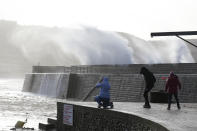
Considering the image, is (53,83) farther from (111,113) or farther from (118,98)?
(111,113)

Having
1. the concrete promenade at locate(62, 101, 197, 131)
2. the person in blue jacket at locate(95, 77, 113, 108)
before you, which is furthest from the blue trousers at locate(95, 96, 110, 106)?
the concrete promenade at locate(62, 101, 197, 131)

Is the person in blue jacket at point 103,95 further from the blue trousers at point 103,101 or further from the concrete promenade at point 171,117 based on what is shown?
the concrete promenade at point 171,117

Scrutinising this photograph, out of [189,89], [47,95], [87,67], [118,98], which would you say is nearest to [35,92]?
[47,95]

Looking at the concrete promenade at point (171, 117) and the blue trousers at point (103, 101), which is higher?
the blue trousers at point (103, 101)

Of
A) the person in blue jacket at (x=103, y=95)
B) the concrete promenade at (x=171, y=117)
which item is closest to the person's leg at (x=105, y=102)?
the person in blue jacket at (x=103, y=95)

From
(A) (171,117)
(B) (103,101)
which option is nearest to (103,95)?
(B) (103,101)

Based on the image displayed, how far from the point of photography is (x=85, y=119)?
509 inches

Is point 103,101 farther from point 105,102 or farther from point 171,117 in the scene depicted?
point 171,117

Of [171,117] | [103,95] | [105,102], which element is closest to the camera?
[171,117]

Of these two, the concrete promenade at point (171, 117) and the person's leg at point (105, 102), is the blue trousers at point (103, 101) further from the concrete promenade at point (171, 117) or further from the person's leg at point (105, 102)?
the concrete promenade at point (171, 117)

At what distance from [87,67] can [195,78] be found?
50.1 feet

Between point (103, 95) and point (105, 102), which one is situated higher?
point (103, 95)

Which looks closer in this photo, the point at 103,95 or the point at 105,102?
the point at 105,102

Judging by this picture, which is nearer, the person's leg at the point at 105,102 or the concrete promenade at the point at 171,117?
the concrete promenade at the point at 171,117
